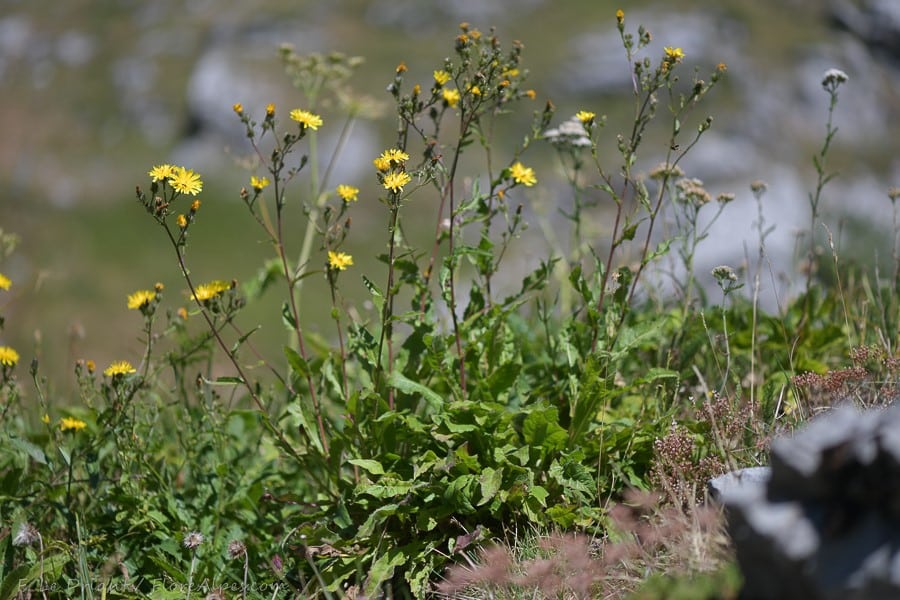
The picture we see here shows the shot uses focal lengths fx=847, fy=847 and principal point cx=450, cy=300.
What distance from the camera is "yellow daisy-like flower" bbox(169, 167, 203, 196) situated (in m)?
2.80

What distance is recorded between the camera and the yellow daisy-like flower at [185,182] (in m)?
2.80

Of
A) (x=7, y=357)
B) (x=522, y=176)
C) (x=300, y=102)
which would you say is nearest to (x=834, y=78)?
(x=522, y=176)

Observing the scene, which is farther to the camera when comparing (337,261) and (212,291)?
(212,291)

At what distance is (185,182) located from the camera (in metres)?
2.84

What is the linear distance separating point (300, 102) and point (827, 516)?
144 ft

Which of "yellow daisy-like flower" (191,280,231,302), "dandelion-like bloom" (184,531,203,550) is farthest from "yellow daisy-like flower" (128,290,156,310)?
"dandelion-like bloom" (184,531,203,550)

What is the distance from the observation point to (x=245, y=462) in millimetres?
4004

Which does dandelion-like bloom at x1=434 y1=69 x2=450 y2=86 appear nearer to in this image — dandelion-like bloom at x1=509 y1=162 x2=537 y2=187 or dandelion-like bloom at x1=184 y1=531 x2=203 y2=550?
dandelion-like bloom at x1=509 y1=162 x2=537 y2=187

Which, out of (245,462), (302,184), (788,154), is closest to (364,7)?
(302,184)

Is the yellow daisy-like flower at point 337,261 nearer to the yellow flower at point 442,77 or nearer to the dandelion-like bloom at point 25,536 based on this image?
the yellow flower at point 442,77

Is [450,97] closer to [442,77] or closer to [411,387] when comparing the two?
[442,77]

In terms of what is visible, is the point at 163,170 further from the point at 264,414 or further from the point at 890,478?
the point at 890,478

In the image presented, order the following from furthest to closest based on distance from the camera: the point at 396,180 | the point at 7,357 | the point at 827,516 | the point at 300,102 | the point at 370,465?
the point at 300,102
the point at 7,357
the point at 370,465
the point at 396,180
the point at 827,516

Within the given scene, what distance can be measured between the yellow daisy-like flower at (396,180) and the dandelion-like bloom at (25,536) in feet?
5.93
